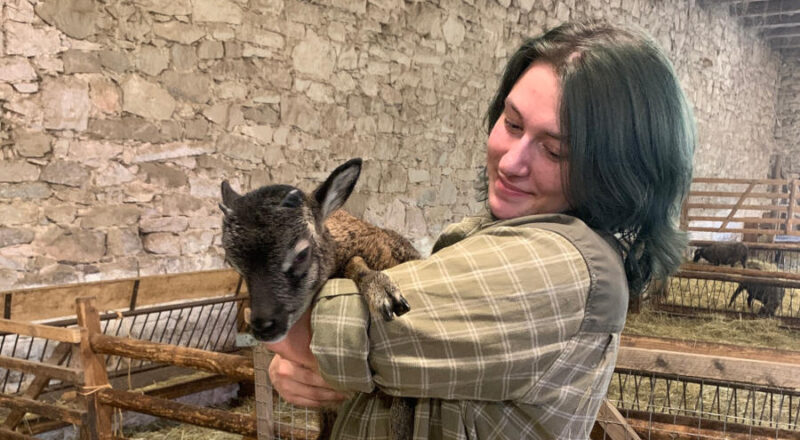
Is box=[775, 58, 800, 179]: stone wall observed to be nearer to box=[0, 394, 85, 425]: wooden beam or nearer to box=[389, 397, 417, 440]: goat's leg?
box=[0, 394, 85, 425]: wooden beam

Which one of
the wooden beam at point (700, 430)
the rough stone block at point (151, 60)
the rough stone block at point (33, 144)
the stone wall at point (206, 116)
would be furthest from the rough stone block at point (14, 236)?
the wooden beam at point (700, 430)

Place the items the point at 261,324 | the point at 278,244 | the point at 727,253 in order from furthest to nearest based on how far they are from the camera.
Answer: the point at 727,253, the point at 278,244, the point at 261,324

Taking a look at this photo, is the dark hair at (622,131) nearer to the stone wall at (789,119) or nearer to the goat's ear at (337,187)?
the goat's ear at (337,187)

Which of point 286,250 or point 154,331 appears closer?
point 286,250

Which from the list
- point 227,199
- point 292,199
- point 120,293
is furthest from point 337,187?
point 120,293

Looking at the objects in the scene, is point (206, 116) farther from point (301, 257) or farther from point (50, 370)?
point (301, 257)

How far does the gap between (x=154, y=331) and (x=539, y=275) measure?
12.6 ft

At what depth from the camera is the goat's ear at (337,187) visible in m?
1.32

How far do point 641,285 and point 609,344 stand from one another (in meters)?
0.24

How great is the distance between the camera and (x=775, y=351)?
275 cm

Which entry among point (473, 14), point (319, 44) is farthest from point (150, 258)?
point (473, 14)

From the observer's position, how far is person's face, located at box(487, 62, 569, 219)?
117cm

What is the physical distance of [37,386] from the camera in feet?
10.1

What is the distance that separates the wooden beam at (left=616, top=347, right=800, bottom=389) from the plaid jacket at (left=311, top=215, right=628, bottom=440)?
1296mm
